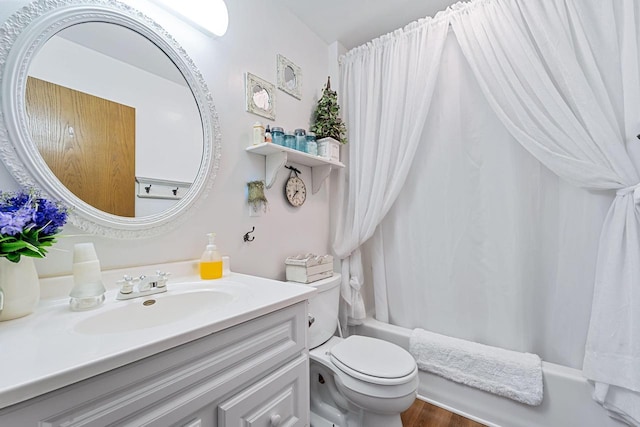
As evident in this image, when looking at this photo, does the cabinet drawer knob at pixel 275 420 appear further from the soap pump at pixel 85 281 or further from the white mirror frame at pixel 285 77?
the white mirror frame at pixel 285 77

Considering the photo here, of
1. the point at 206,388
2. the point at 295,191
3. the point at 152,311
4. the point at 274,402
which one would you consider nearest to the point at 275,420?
the point at 274,402

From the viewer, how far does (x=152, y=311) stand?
0.83 metres

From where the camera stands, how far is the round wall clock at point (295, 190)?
5.12ft

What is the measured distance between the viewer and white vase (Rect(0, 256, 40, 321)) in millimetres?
609

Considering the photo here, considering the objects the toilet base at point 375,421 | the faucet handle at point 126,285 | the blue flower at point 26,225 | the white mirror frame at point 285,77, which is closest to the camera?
the blue flower at point 26,225

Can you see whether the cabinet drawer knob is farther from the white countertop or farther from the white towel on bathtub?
the white towel on bathtub

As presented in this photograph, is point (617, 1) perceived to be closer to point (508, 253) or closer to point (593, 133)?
point (593, 133)

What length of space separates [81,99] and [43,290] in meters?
0.59

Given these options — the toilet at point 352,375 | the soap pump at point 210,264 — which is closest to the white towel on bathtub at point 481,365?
the toilet at point 352,375

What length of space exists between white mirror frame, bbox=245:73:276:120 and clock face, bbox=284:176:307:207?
0.38 m

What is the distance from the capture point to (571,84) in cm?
124

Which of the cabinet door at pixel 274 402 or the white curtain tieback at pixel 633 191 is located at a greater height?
the white curtain tieback at pixel 633 191

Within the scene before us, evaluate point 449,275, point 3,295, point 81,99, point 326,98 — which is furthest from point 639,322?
point 81,99

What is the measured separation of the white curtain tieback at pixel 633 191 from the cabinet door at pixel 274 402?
1.47 metres
